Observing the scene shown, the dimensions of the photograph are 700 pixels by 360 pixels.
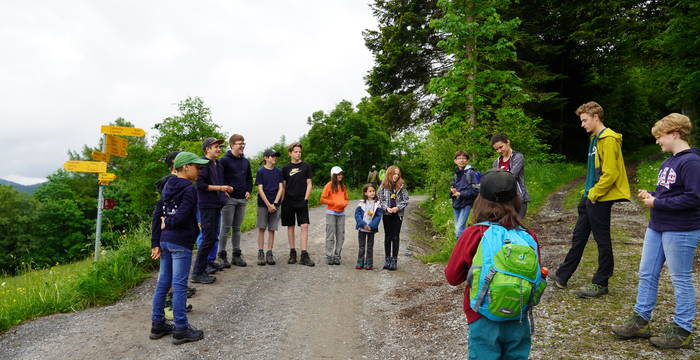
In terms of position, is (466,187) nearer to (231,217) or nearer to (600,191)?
(600,191)

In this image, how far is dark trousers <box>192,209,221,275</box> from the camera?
595cm

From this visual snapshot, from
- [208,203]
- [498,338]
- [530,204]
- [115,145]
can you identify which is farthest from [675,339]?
[530,204]

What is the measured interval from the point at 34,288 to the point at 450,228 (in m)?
8.24

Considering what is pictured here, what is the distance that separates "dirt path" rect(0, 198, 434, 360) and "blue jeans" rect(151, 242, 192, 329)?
312 millimetres

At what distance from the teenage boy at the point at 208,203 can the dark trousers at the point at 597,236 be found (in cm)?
483

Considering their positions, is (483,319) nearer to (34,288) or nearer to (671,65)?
(34,288)

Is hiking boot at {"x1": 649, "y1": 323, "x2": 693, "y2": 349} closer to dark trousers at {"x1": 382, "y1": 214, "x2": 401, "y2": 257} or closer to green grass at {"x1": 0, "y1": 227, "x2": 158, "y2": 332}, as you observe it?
dark trousers at {"x1": 382, "y1": 214, "x2": 401, "y2": 257}

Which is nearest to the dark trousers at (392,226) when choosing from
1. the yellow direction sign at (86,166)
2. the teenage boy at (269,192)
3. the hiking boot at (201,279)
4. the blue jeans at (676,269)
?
the teenage boy at (269,192)

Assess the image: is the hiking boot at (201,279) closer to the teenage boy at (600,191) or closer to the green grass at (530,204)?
the green grass at (530,204)

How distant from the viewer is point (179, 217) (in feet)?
13.6

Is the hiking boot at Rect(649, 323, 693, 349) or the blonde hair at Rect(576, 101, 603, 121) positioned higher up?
the blonde hair at Rect(576, 101, 603, 121)

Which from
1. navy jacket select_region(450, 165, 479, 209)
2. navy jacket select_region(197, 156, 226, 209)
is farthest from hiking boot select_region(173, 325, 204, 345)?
navy jacket select_region(450, 165, 479, 209)

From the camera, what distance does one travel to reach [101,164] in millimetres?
6906

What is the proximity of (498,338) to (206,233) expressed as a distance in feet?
15.4
